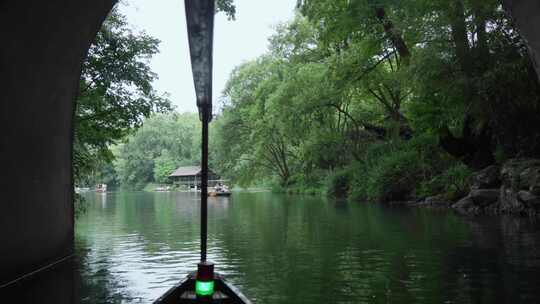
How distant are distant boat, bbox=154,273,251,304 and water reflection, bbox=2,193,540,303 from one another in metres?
1.35

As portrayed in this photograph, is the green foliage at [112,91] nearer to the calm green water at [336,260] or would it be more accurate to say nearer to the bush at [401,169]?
the calm green water at [336,260]

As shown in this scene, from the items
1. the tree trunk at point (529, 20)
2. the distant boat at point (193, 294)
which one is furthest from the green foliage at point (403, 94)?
the distant boat at point (193, 294)

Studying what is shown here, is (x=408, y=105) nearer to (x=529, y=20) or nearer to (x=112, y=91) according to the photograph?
(x=112, y=91)

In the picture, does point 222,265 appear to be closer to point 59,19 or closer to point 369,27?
point 59,19

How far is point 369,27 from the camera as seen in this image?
2286cm

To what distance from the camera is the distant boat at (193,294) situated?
5715 mm

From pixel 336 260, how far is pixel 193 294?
17.5ft

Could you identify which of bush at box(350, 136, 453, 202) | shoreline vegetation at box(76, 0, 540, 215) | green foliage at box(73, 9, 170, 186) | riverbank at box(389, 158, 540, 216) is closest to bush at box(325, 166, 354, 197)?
shoreline vegetation at box(76, 0, 540, 215)

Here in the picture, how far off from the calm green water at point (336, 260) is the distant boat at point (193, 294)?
4.51 feet

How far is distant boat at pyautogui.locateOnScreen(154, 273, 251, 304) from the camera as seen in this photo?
225 inches

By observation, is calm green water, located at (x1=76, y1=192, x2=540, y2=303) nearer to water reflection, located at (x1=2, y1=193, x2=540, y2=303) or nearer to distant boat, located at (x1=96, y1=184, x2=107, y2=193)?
water reflection, located at (x1=2, y1=193, x2=540, y2=303)

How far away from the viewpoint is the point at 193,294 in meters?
6.14

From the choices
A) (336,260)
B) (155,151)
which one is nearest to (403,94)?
(336,260)

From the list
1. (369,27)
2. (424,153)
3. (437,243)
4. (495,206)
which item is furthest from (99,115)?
(424,153)
